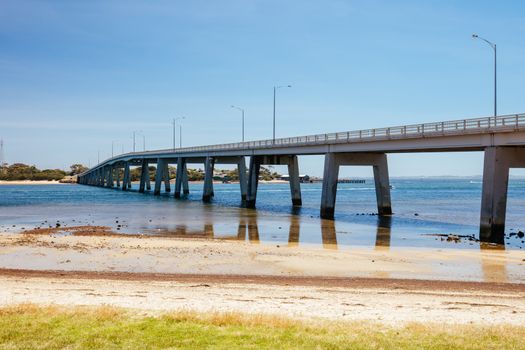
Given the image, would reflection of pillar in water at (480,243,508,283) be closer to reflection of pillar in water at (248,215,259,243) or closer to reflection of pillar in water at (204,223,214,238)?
reflection of pillar in water at (248,215,259,243)

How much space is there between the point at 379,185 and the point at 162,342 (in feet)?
170

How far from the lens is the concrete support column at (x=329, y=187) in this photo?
2280 inches

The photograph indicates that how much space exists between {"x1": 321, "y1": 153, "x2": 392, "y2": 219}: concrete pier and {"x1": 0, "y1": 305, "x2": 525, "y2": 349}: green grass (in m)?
44.3

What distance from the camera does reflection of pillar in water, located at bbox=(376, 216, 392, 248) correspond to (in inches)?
1377

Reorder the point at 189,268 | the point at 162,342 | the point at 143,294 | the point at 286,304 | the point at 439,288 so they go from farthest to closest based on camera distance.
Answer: the point at 189,268, the point at 439,288, the point at 143,294, the point at 286,304, the point at 162,342

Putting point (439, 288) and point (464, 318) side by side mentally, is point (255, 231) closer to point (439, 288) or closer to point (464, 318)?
point (439, 288)

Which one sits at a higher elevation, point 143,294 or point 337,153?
point 337,153

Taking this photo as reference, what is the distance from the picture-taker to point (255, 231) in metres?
42.7

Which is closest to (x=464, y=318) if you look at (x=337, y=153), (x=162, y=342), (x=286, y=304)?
(x=286, y=304)

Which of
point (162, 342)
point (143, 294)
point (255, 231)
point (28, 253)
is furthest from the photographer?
point (255, 231)

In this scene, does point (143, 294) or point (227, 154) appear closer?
point (143, 294)

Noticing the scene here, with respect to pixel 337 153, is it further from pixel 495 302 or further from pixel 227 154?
pixel 495 302

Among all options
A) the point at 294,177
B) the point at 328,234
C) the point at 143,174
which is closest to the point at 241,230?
the point at 328,234

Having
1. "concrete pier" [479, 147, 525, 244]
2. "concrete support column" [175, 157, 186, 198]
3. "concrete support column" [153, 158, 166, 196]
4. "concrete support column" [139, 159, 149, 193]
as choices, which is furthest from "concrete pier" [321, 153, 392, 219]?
"concrete support column" [139, 159, 149, 193]
